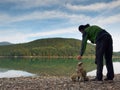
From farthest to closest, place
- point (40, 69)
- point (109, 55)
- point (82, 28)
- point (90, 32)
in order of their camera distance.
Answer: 1. point (40, 69)
2. point (82, 28)
3. point (109, 55)
4. point (90, 32)

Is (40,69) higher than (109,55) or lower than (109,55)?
lower

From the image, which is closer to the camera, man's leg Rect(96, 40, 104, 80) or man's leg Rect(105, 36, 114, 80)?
man's leg Rect(96, 40, 104, 80)

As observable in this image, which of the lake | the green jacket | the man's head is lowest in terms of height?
the lake

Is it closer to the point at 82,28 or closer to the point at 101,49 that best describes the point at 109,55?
the point at 101,49

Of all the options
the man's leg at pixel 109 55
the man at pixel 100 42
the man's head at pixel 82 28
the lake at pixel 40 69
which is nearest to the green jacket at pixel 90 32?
the man at pixel 100 42

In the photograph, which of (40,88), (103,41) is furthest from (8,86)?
(103,41)

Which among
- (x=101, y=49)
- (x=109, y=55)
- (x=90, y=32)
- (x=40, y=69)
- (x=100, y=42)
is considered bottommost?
(x=40, y=69)

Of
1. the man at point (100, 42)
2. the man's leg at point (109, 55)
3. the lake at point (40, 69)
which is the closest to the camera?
the man at point (100, 42)

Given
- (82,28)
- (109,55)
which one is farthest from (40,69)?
(109,55)

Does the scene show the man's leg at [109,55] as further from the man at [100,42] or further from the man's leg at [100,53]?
the man's leg at [100,53]

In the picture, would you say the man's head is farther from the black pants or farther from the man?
the black pants

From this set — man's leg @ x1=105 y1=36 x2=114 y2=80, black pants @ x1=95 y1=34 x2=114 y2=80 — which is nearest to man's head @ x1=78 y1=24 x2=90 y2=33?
black pants @ x1=95 y1=34 x2=114 y2=80

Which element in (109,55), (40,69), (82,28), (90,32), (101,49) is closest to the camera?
(101,49)

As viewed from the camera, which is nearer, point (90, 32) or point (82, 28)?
point (90, 32)
